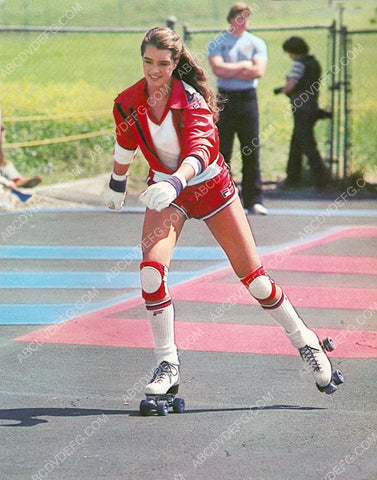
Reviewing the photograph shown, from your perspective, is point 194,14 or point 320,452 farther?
point 194,14

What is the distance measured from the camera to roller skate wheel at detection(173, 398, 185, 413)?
5.39 m

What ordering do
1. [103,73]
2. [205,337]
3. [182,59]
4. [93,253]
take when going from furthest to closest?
[103,73] < [93,253] < [205,337] < [182,59]

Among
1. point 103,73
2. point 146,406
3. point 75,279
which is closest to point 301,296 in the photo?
point 75,279

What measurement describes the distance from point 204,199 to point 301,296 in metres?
3.03

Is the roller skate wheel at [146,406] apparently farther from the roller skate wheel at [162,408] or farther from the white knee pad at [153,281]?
the white knee pad at [153,281]

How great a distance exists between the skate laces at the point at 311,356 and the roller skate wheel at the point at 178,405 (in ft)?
2.31

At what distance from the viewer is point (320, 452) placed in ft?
15.6

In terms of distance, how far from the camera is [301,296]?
8367 mm

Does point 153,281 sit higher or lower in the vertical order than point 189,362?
higher

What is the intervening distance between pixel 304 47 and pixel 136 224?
3.82 metres

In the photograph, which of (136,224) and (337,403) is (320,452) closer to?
(337,403)

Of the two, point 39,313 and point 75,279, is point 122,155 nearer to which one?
point 39,313

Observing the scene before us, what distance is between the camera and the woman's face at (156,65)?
5.32 metres

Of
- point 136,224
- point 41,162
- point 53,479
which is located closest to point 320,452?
point 53,479
